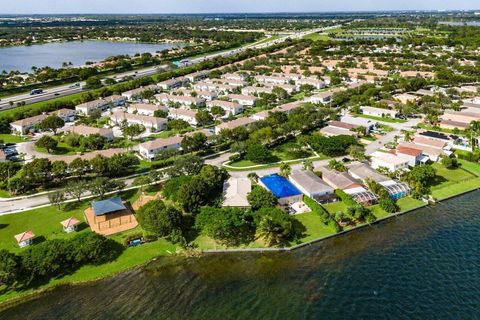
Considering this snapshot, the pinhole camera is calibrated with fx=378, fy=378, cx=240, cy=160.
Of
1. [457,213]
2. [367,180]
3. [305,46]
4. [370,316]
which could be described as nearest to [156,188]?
[367,180]

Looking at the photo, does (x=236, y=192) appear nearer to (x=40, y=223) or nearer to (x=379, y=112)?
(x=40, y=223)

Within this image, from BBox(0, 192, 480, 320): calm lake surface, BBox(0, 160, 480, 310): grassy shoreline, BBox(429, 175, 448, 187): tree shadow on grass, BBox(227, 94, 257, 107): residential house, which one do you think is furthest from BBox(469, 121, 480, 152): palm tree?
BBox(227, 94, 257, 107): residential house

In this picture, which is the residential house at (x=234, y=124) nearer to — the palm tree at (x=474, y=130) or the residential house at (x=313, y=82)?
the palm tree at (x=474, y=130)

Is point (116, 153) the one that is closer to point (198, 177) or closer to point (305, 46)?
point (198, 177)

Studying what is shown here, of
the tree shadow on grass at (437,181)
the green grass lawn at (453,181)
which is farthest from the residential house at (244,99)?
the tree shadow on grass at (437,181)

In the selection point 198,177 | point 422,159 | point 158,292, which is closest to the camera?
point 158,292

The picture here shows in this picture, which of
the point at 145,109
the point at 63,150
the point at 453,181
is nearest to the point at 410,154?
the point at 453,181
